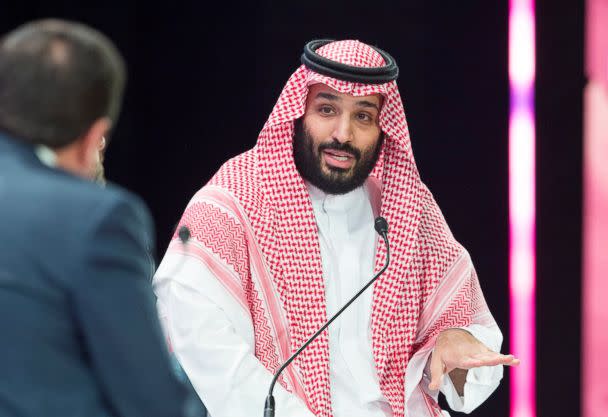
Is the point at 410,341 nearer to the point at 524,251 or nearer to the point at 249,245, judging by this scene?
the point at 249,245

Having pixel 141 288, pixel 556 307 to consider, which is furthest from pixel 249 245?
pixel 556 307

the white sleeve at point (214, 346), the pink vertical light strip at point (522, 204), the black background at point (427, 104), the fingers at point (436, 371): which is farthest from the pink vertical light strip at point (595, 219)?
the white sleeve at point (214, 346)

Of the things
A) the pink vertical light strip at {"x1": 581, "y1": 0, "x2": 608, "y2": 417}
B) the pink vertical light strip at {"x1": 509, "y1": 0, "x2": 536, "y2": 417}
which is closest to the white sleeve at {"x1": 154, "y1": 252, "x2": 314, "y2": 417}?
the pink vertical light strip at {"x1": 509, "y1": 0, "x2": 536, "y2": 417}

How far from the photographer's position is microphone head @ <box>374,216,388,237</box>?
10.5 ft

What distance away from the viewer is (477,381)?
3.36 metres

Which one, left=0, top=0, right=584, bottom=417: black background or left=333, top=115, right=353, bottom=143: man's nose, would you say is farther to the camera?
left=0, top=0, right=584, bottom=417: black background

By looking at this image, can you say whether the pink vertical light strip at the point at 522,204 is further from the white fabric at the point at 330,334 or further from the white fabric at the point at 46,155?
the white fabric at the point at 46,155

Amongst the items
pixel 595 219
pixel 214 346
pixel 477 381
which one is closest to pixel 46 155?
pixel 214 346

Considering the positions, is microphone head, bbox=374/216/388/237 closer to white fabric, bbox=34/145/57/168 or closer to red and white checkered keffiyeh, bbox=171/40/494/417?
red and white checkered keffiyeh, bbox=171/40/494/417

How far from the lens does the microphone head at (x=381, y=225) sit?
10.5ft

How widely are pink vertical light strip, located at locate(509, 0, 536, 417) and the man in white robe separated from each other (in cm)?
137

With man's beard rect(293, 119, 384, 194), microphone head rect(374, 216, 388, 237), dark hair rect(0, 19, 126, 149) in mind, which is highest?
dark hair rect(0, 19, 126, 149)

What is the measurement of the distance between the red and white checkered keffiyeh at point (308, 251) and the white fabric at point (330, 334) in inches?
2.0

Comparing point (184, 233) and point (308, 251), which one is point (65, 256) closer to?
point (184, 233)
